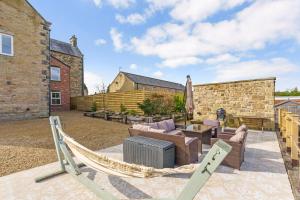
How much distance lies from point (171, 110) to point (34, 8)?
12.1 metres

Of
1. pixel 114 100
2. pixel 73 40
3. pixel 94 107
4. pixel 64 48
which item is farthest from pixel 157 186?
pixel 73 40

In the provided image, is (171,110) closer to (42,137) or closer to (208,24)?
(208,24)

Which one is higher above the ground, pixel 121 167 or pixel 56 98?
pixel 56 98

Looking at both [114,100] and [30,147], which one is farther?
[114,100]

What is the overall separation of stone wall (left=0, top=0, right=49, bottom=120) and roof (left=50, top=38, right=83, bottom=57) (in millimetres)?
10720

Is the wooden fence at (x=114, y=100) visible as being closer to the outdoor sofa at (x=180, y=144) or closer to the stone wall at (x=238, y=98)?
the stone wall at (x=238, y=98)

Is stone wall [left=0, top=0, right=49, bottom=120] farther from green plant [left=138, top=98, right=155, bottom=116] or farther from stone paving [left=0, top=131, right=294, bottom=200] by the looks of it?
stone paving [left=0, top=131, right=294, bottom=200]

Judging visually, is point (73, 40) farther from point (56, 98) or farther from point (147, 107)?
point (147, 107)

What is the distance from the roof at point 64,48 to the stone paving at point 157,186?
21.6 metres

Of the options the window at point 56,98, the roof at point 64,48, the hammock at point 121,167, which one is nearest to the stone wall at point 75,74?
the roof at point 64,48

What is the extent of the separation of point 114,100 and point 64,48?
12732 millimetres

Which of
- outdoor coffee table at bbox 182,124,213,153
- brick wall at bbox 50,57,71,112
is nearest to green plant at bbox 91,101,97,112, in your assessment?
brick wall at bbox 50,57,71,112

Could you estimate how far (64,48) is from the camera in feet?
76.3

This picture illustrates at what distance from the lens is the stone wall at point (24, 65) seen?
1015cm
